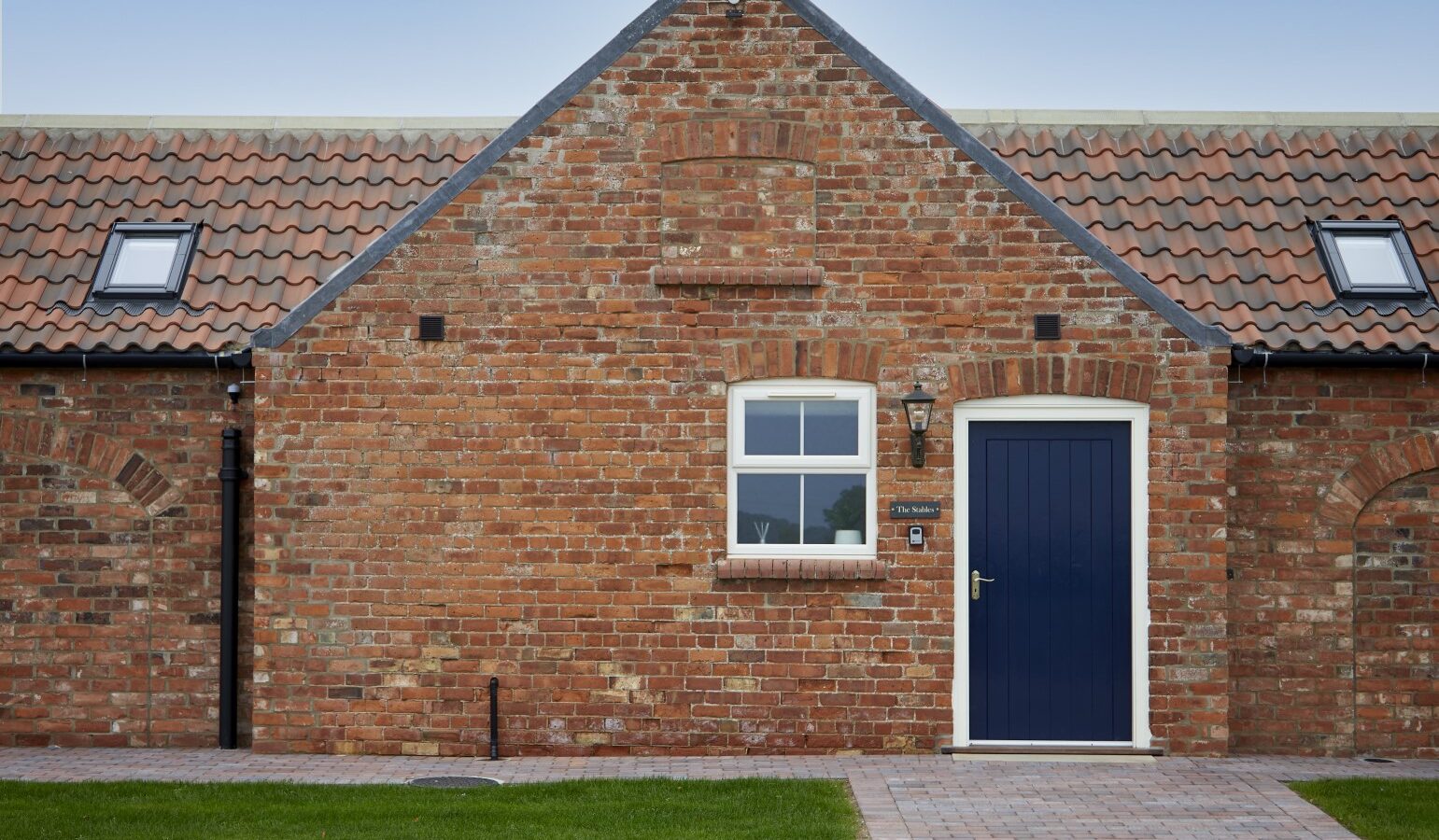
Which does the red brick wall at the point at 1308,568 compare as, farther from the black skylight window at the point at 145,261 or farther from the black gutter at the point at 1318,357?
the black skylight window at the point at 145,261

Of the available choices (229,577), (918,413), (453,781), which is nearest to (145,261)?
(229,577)

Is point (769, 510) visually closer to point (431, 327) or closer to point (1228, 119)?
point (431, 327)

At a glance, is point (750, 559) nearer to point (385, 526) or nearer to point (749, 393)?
point (749, 393)

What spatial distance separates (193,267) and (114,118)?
2.70m

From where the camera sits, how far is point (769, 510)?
11680mm

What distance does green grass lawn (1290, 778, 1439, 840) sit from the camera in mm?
9188

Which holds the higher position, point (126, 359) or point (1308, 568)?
point (126, 359)

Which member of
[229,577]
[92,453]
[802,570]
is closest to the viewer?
[802,570]

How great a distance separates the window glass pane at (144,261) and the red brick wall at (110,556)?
101 cm

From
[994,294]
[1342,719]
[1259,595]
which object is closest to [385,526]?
[994,294]

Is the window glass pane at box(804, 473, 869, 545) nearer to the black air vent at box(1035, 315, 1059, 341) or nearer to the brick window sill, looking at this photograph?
the brick window sill

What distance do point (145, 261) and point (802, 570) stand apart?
609cm

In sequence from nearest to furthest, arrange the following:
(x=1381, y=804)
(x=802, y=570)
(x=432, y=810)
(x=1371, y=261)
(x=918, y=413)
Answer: (x=432, y=810) < (x=1381, y=804) < (x=918, y=413) < (x=802, y=570) < (x=1371, y=261)

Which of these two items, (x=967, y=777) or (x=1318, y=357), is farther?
(x=1318, y=357)
